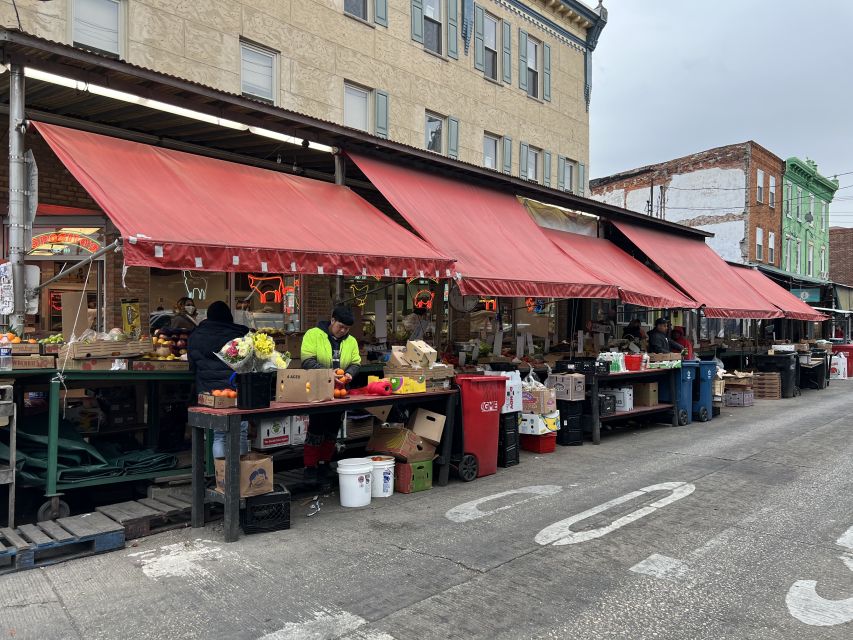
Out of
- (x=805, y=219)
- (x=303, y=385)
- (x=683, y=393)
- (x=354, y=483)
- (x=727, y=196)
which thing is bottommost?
(x=354, y=483)

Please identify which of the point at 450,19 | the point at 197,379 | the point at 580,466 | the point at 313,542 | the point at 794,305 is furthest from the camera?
the point at 794,305

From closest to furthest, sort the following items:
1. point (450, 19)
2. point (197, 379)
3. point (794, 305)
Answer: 1. point (197, 379)
2. point (450, 19)
3. point (794, 305)

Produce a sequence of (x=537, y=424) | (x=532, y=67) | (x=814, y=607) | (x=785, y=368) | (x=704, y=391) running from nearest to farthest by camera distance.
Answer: (x=814, y=607) → (x=537, y=424) → (x=704, y=391) → (x=785, y=368) → (x=532, y=67)

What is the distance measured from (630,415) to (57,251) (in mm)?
10043

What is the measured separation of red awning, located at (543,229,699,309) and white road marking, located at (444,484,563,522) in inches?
217

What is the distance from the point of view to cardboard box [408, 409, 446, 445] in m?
7.95

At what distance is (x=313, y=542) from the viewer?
6004mm

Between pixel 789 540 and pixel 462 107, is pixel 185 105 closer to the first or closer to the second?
pixel 789 540

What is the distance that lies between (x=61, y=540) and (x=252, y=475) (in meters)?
1.62

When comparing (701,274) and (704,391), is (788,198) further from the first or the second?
(704,391)

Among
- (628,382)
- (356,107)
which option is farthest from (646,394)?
(356,107)

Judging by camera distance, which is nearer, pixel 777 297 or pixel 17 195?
pixel 17 195

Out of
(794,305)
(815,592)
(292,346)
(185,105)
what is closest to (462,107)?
(292,346)

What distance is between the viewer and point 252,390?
6.21 m
